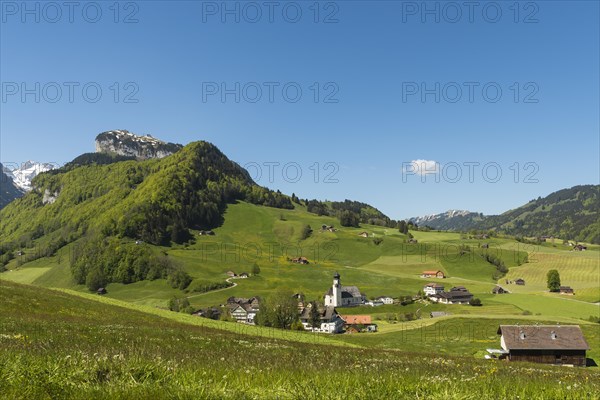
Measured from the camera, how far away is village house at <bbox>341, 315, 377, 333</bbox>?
124975 mm

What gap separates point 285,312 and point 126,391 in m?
109

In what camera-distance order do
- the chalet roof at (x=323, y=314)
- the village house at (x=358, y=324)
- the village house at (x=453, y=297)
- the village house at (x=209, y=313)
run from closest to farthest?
the village house at (x=358, y=324), the chalet roof at (x=323, y=314), the village house at (x=209, y=313), the village house at (x=453, y=297)

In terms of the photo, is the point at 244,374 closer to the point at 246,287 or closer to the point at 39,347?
the point at 39,347

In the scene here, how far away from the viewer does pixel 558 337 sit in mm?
67000

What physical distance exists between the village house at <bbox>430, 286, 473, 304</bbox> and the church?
31.4m

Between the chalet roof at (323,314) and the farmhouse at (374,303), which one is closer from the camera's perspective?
the chalet roof at (323,314)

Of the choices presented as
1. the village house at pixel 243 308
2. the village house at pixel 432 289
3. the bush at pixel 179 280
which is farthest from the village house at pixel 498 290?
the bush at pixel 179 280

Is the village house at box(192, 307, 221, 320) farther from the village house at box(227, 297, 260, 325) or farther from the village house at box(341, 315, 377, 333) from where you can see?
the village house at box(341, 315, 377, 333)

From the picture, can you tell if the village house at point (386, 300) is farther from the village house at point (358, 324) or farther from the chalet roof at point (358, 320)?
the chalet roof at point (358, 320)

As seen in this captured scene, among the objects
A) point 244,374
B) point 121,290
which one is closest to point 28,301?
point 244,374

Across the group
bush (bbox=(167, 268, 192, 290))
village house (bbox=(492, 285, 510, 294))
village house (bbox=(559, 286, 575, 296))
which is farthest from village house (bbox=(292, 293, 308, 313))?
village house (bbox=(559, 286, 575, 296))

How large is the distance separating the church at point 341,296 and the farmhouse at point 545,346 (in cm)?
11132

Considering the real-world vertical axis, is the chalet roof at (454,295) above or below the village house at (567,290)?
below

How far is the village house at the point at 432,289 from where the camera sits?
588 feet
